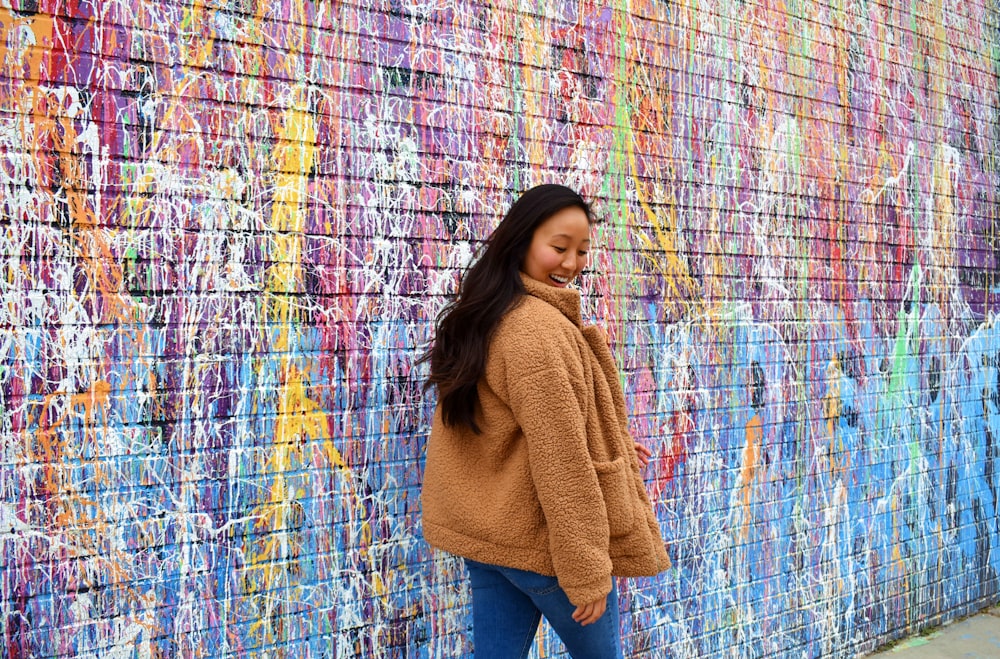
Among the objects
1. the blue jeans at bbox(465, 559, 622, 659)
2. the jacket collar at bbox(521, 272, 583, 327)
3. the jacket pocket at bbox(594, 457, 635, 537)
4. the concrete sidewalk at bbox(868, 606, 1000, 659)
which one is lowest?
the concrete sidewalk at bbox(868, 606, 1000, 659)

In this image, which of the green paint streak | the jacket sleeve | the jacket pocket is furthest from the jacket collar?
the green paint streak

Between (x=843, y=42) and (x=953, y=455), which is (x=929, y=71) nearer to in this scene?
(x=843, y=42)

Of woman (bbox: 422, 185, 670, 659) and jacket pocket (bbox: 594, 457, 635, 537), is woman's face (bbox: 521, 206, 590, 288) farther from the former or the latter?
jacket pocket (bbox: 594, 457, 635, 537)

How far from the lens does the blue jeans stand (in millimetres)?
2193

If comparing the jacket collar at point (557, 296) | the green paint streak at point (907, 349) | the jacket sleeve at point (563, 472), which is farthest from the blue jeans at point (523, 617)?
the green paint streak at point (907, 349)

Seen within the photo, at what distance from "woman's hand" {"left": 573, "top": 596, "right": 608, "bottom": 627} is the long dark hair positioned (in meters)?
0.53

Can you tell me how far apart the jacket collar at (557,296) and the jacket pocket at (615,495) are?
43cm

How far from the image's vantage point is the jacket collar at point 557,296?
7.47 ft

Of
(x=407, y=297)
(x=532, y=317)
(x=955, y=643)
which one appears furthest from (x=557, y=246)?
(x=955, y=643)

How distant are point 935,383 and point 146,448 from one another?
13.6 feet

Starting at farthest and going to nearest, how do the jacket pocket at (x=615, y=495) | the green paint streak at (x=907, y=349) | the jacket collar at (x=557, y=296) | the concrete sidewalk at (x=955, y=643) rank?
the green paint streak at (x=907, y=349) → the concrete sidewalk at (x=955, y=643) → the jacket collar at (x=557, y=296) → the jacket pocket at (x=615, y=495)

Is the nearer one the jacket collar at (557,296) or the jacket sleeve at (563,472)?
the jacket sleeve at (563,472)

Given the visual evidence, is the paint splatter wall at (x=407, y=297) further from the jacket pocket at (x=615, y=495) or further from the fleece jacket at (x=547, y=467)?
the jacket pocket at (x=615, y=495)

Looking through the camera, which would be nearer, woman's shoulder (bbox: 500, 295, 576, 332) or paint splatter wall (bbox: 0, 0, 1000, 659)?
woman's shoulder (bbox: 500, 295, 576, 332)
